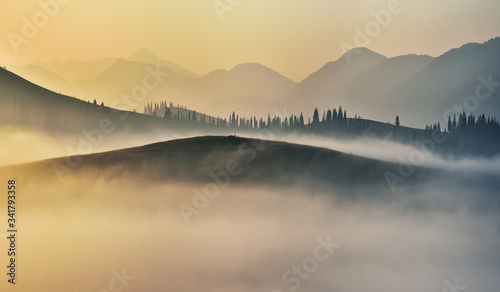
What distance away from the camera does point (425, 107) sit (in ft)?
91.9

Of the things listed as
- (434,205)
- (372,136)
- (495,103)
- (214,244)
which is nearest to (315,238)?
(214,244)

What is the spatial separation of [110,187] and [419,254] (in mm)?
15422

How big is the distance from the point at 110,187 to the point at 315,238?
1040 cm

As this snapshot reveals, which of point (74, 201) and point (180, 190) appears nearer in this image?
point (74, 201)

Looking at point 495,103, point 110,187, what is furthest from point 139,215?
point 495,103

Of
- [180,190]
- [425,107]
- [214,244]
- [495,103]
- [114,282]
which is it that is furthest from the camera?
[425,107]

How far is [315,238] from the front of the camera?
22953 millimetres

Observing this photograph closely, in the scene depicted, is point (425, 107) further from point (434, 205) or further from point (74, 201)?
point (74, 201)

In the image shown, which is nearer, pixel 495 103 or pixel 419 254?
pixel 419 254

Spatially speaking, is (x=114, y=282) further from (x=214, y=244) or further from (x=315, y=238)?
(x=315, y=238)

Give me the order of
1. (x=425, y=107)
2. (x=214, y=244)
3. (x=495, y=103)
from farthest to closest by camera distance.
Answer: (x=425, y=107)
(x=495, y=103)
(x=214, y=244)

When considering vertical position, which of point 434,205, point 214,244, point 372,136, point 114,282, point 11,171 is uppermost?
point 372,136

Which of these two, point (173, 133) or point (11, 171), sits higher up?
point (173, 133)

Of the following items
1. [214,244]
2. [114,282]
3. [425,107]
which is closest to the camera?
[114,282]
